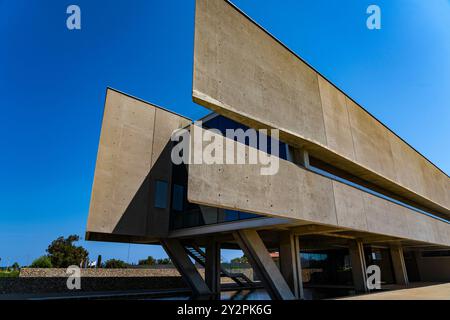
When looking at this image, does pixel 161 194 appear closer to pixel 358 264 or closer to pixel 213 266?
pixel 213 266

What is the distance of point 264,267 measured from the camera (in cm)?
1302

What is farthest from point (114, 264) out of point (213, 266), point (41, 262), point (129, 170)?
point (129, 170)

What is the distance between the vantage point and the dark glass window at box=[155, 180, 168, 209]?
17828 millimetres

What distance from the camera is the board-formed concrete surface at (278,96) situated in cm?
797

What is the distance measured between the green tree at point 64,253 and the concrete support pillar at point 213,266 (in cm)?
3048

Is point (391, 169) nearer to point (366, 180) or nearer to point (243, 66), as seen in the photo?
point (366, 180)

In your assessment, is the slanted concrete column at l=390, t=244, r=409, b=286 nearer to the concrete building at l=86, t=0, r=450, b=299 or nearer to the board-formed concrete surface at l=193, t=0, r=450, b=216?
the concrete building at l=86, t=0, r=450, b=299

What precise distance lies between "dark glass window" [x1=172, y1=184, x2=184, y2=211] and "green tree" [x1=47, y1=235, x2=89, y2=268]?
99.8ft

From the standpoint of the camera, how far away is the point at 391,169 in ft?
50.9

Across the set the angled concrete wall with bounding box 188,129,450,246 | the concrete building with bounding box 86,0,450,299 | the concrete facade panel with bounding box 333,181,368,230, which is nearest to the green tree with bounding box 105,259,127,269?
the concrete building with bounding box 86,0,450,299

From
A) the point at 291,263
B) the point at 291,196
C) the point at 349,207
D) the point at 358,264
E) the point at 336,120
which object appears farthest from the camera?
the point at 358,264

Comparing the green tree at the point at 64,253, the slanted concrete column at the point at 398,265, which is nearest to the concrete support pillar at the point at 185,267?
the slanted concrete column at the point at 398,265

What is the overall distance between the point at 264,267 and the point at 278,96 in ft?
25.9

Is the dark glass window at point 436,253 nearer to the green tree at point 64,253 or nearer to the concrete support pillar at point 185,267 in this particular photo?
the concrete support pillar at point 185,267
